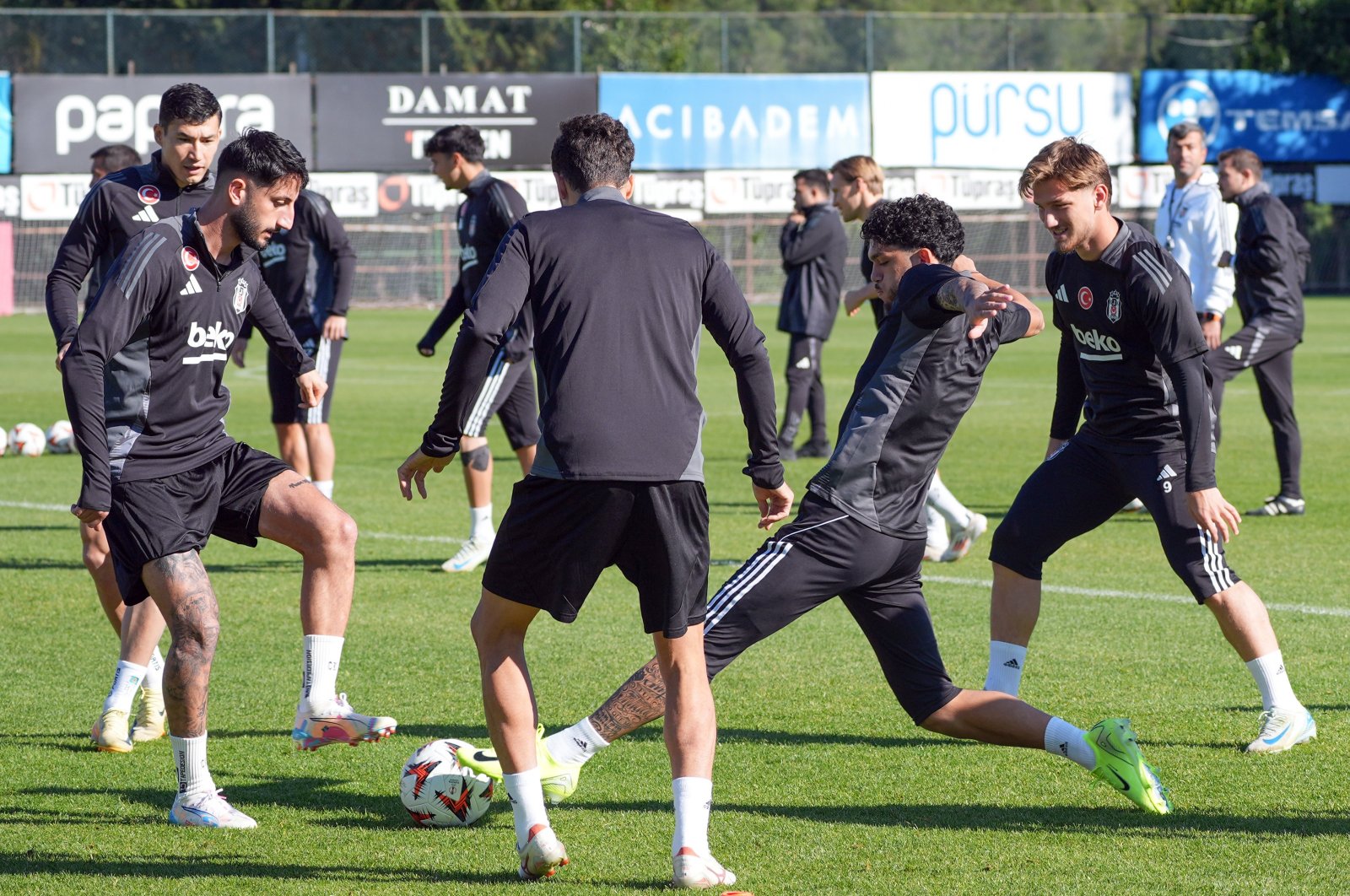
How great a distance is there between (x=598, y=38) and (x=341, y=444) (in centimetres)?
2599

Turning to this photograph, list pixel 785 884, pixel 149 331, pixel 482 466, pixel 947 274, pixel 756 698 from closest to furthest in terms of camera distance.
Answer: pixel 785 884 → pixel 947 274 → pixel 149 331 → pixel 756 698 → pixel 482 466

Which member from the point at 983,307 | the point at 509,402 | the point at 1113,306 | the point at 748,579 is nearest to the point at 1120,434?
the point at 1113,306

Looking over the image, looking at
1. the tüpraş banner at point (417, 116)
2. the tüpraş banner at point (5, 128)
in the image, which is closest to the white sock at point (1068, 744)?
the tüpraş banner at point (417, 116)

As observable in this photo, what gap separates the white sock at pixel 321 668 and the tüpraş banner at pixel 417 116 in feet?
99.0

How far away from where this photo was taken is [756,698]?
6.55 meters

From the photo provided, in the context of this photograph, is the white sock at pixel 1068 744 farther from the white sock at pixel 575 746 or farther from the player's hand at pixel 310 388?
the player's hand at pixel 310 388

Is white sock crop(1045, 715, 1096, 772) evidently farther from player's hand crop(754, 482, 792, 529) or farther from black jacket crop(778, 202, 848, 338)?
black jacket crop(778, 202, 848, 338)

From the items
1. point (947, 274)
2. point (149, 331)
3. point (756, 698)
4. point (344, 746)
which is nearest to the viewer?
point (947, 274)

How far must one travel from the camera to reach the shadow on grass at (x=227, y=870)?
4535 mm

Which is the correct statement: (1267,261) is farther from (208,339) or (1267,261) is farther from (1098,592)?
(208,339)

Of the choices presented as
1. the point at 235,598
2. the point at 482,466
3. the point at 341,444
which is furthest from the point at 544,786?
the point at 341,444

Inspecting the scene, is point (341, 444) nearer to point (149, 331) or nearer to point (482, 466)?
point (482, 466)

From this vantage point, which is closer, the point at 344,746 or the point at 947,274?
the point at 947,274

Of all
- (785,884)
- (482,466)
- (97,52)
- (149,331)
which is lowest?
(785,884)
